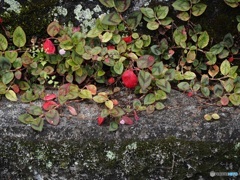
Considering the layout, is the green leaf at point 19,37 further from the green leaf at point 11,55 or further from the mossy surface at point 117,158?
the mossy surface at point 117,158

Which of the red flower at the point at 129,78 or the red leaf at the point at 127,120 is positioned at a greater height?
the red flower at the point at 129,78

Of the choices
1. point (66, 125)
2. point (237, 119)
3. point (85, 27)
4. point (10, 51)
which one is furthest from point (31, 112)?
point (237, 119)

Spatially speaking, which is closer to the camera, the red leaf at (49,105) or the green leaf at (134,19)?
the red leaf at (49,105)

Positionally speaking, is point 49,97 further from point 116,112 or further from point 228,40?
point 228,40

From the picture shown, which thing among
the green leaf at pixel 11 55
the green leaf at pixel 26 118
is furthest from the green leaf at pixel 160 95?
the green leaf at pixel 11 55

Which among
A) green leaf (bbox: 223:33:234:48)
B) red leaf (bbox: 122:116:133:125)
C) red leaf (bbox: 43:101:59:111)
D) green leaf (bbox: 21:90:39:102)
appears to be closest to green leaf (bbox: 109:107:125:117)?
red leaf (bbox: 122:116:133:125)

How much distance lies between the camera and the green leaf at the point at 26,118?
6.77ft

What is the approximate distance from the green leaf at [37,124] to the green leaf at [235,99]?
2.77 feet

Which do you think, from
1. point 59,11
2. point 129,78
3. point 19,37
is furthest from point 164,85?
point 19,37

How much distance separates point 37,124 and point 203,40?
2.81 ft

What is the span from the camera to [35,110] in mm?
2109

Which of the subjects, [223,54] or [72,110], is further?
[223,54]

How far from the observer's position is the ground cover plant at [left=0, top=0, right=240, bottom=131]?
221cm

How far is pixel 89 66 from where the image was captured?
2277 millimetres
